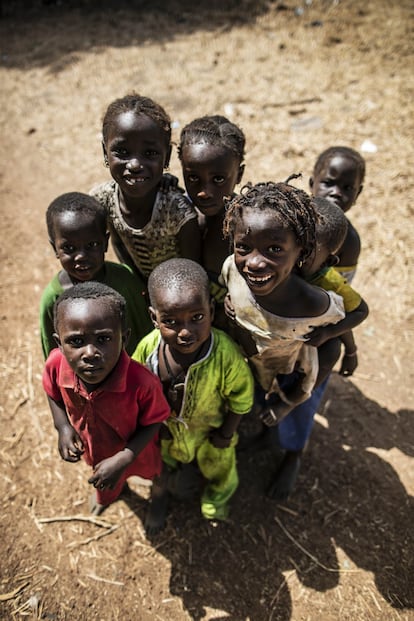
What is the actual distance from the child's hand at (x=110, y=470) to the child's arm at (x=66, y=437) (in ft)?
0.39

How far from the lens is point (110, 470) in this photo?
1.92 m

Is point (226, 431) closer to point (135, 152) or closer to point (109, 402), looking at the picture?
point (109, 402)

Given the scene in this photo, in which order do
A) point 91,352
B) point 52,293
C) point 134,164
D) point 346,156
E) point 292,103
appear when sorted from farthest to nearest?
point 292,103, point 346,156, point 52,293, point 134,164, point 91,352

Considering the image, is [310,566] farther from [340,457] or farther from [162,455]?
[162,455]

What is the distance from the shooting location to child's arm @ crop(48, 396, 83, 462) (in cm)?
198

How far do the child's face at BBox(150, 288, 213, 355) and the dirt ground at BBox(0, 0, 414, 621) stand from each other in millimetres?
1273

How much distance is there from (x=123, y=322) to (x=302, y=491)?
1.62 metres

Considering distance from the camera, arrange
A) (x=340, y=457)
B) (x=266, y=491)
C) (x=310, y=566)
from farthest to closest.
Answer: (x=340, y=457) < (x=266, y=491) < (x=310, y=566)

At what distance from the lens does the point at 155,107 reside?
7.27 feet

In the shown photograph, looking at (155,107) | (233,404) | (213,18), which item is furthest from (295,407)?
(213,18)

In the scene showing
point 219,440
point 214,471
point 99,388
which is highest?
point 99,388

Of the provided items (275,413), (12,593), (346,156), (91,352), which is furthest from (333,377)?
(12,593)

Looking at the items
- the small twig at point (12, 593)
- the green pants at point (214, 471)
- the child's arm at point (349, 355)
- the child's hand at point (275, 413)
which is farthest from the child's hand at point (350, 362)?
the small twig at point (12, 593)

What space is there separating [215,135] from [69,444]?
5.00ft
